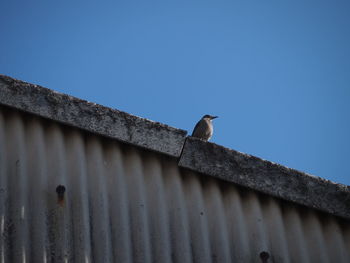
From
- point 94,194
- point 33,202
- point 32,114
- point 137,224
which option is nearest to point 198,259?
point 137,224

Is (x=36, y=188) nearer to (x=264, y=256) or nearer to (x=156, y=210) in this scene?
(x=156, y=210)

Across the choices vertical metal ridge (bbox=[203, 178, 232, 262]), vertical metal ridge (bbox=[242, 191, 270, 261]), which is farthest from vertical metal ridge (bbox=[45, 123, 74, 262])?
vertical metal ridge (bbox=[242, 191, 270, 261])

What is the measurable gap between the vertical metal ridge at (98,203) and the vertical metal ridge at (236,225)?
3.39 ft

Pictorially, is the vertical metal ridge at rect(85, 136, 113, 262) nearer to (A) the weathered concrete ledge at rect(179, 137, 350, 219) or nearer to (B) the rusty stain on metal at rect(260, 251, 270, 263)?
(A) the weathered concrete ledge at rect(179, 137, 350, 219)

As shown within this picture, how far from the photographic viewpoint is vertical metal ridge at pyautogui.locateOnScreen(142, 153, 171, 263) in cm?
496

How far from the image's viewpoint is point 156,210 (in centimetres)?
515

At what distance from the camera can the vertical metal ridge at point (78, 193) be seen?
4703 millimetres

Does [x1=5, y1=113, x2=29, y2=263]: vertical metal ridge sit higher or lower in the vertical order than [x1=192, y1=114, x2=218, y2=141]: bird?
lower

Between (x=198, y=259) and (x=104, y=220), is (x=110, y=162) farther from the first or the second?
(x=198, y=259)

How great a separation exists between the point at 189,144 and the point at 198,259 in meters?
0.96

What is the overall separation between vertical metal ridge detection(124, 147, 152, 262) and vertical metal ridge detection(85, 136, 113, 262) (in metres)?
0.21

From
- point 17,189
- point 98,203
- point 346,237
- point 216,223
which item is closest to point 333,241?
point 346,237

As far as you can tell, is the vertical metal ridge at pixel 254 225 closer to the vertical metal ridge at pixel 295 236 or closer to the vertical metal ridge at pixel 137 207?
the vertical metal ridge at pixel 295 236

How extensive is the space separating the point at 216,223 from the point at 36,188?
4.79 feet
